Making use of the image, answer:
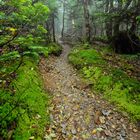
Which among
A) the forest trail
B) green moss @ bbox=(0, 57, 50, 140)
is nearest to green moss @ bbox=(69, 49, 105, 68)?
the forest trail

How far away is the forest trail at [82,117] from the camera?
5.73m

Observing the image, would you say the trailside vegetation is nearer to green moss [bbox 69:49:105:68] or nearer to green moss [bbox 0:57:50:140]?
green moss [bbox 0:57:50:140]

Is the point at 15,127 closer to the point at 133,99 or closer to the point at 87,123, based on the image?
the point at 87,123

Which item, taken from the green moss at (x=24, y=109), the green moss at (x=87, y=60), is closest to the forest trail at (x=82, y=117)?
the green moss at (x=24, y=109)

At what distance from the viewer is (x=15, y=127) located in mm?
5160

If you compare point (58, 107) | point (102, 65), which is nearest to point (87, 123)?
point (58, 107)

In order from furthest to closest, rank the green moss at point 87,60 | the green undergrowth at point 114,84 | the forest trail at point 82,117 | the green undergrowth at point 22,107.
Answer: the green moss at point 87,60 → the green undergrowth at point 114,84 → the forest trail at point 82,117 → the green undergrowth at point 22,107

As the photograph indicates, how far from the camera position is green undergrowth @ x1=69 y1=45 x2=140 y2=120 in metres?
7.23

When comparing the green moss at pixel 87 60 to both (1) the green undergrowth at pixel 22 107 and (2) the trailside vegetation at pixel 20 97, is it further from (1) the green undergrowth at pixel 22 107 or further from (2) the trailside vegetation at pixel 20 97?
(1) the green undergrowth at pixel 22 107

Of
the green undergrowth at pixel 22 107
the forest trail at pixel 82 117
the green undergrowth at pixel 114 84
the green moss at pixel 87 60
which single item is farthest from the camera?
the green moss at pixel 87 60

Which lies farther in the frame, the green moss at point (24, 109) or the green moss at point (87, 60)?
the green moss at point (87, 60)

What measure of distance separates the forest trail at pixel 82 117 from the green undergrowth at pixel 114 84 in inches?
16.3

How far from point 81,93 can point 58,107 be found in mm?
1489

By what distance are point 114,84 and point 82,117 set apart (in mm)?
2652
